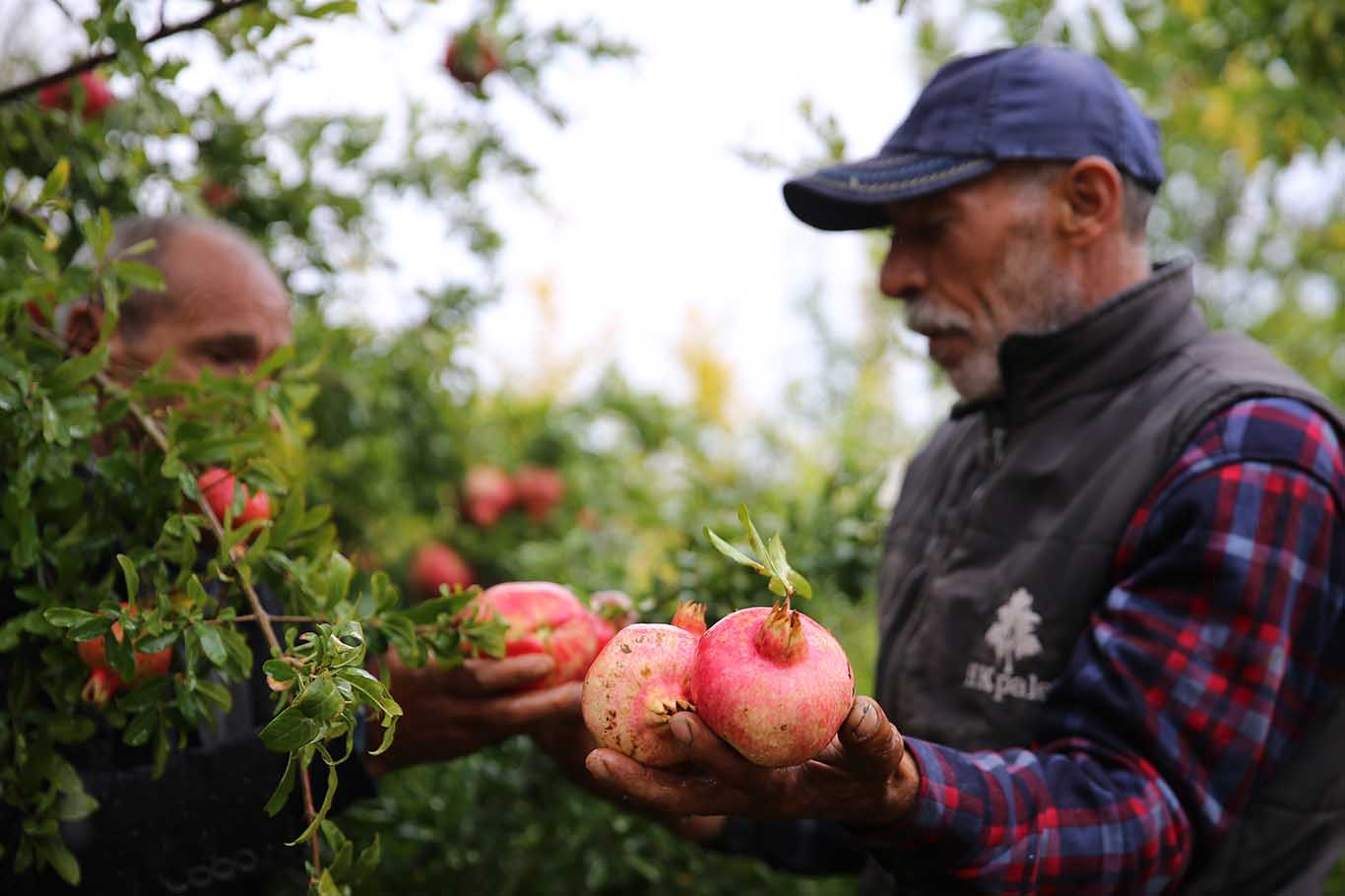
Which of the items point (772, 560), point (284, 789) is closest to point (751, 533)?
point (772, 560)

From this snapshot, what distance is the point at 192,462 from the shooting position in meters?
1.68

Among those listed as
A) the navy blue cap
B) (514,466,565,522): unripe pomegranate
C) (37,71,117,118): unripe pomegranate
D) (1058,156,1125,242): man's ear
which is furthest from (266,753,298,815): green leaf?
(514,466,565,522): unripe pomegranate

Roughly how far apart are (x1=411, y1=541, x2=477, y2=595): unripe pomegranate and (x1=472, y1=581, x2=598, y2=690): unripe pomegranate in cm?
224

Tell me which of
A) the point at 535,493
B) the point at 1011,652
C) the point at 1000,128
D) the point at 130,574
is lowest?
the point at 535,493

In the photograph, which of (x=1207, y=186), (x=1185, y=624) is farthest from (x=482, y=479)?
(x=1207, y=186)

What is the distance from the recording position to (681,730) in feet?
4.17

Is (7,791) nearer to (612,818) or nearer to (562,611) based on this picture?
(562,611)

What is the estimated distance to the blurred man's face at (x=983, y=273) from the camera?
202cm

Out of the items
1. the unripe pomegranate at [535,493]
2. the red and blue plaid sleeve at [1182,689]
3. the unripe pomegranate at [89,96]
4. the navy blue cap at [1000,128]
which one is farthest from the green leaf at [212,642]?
the unripe pomegranate at [535,493]

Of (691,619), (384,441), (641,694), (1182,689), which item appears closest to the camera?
(641,694)

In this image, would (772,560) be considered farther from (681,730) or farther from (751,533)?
(681,730)

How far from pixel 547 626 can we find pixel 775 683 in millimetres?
730

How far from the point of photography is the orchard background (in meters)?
1.55

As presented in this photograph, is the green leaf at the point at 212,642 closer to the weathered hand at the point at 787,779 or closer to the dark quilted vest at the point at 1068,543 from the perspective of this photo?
the weathered hand at the point at 787,779
